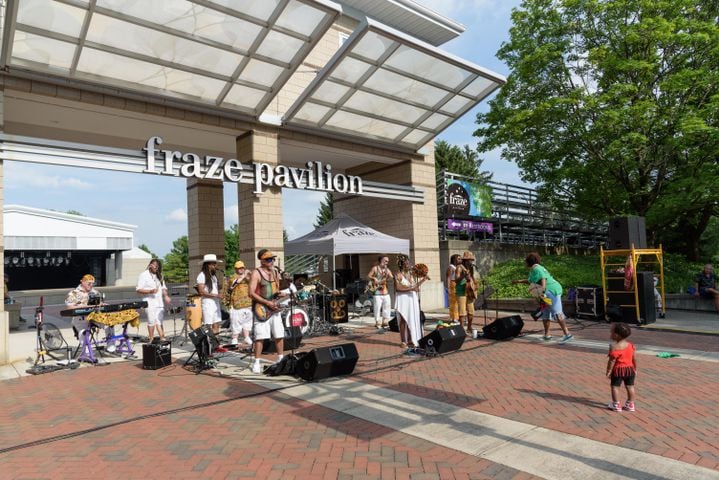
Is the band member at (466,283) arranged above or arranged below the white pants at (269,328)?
above

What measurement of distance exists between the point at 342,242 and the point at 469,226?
8.16 m

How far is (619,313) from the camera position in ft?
39.8

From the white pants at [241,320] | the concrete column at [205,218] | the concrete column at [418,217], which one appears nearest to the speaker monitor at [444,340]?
the white pants at [241,320]

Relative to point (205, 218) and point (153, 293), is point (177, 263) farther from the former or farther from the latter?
point (153, 293)

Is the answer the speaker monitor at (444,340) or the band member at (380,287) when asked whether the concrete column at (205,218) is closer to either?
the band member at (380,287)

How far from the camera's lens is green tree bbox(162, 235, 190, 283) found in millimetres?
46438

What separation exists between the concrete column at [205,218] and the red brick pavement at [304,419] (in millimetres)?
7859

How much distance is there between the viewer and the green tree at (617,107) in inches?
602

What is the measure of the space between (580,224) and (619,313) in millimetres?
14601

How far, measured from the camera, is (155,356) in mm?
7805

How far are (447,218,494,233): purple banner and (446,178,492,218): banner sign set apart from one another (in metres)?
0.32

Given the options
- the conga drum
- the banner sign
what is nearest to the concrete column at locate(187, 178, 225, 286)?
the conga drum

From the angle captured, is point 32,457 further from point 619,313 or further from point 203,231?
point 619,313

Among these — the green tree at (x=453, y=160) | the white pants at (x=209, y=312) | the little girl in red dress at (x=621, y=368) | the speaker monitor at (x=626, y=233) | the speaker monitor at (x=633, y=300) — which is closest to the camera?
the little girl in red dress at (x=621, y=368)
